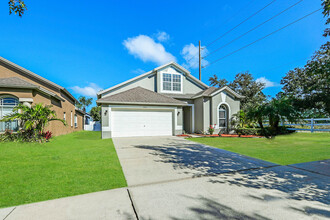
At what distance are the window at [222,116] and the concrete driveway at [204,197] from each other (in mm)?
10004

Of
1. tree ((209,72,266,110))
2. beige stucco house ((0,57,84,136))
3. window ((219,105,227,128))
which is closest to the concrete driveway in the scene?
window ((219,105,227,128))

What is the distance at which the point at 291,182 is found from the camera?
3893mm

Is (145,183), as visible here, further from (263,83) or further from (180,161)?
(263,83)

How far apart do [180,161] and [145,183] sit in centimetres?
229

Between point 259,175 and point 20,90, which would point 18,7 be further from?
point 20,90

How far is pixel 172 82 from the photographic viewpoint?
16.8 m

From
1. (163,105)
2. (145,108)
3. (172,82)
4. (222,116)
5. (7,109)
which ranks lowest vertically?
(222,116)

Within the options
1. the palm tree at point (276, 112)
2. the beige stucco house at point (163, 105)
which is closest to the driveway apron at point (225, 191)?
the beige stucco house at point (163, 105)

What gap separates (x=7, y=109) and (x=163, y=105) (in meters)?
11.6

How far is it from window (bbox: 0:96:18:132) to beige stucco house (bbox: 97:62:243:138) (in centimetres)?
596

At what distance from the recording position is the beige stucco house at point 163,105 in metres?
12.5

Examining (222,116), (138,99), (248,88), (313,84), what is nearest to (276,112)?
(222,116)

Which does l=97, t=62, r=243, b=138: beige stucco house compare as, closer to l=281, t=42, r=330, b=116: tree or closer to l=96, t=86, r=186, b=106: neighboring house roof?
l=96, t=86, r=186, b=106: neighboring house roof

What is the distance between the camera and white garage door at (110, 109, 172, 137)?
41.1 ft
